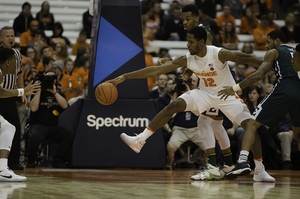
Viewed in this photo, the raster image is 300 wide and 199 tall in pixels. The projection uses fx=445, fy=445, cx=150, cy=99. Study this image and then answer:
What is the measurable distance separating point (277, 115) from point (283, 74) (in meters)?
0.55

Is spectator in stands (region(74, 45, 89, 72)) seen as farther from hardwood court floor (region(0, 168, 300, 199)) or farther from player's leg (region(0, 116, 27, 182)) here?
hardwood court floor (region(0, 168, 300, 199))

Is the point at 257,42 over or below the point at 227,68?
over

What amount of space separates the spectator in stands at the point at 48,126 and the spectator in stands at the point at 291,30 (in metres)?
8.26

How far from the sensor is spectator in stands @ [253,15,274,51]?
1330cm

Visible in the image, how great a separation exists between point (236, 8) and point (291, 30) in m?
1.91

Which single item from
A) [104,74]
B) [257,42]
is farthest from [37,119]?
[257,42]

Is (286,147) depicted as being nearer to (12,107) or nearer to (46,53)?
(12,107)

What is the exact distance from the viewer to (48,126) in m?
7.84

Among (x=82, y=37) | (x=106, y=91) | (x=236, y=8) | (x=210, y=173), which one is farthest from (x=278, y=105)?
(x=236, y=8)

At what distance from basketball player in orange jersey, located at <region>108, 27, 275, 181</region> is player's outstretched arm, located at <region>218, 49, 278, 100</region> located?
0.15 metres

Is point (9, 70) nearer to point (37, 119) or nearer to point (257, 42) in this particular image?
point (37, 119)

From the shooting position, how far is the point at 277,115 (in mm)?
5418

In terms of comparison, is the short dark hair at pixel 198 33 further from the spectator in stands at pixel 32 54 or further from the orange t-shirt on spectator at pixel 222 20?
the orange t-shirt on spectator at pixel 222 20

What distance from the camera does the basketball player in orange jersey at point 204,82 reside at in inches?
217
